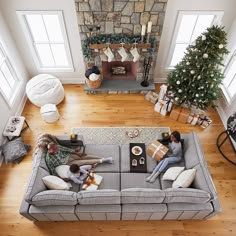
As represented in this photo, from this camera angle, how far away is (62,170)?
314 cm

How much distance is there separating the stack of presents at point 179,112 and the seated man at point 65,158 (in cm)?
183

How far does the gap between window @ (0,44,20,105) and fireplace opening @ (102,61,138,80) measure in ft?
6.60

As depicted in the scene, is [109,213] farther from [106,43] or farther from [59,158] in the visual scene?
[106,43]

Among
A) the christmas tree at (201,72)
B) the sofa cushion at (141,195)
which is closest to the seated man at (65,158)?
the sofa cushion at (141,195)

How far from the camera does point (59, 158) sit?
326 centimetres

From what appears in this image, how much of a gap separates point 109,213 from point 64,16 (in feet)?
11.7

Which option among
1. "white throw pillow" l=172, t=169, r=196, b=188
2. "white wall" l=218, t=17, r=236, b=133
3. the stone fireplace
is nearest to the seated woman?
"white throw pillow" l=172, t=169, r=196, b=188

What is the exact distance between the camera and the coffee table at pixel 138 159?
333 cm

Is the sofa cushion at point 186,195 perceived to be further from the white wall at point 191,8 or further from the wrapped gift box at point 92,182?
the white wall at point 191,8

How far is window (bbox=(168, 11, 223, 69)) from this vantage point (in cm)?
402

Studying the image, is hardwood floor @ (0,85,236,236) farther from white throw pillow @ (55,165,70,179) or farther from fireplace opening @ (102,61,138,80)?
white throw pillow @ (55,165,70,179)

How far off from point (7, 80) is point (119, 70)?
2460 mm

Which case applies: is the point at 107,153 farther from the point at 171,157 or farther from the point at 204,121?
the point at 204,121

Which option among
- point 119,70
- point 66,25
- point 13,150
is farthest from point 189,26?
point 13,150
